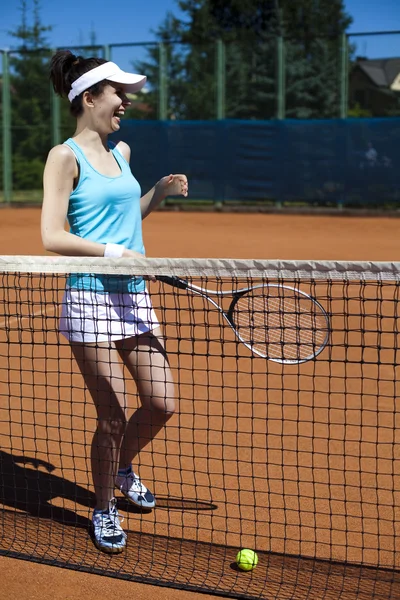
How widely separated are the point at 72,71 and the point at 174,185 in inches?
24.7

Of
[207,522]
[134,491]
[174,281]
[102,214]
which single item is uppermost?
[102,214]

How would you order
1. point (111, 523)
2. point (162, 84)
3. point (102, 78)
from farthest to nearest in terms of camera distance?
point (162, 84) < point (111, 523) < point (102, 78)

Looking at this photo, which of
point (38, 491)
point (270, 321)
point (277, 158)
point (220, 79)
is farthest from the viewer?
point (220, 79)

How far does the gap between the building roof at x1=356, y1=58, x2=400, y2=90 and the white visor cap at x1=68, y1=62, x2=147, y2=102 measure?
15.5 m

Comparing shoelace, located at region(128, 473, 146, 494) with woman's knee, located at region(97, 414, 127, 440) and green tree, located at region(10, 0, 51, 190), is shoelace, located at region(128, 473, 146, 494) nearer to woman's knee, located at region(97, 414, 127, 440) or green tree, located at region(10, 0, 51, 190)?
woman's knee, located at region(97, 414, 127, 440)

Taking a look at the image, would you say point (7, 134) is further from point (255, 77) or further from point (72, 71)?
point (72, 71)

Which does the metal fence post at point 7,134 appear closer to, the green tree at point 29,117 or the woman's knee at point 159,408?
the green tree at point 29,117

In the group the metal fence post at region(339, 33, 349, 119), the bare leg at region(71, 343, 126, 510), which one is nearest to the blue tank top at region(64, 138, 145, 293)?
the bare leg at region(71, 343, 126, 510)

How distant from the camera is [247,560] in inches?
117

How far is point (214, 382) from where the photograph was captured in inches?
214

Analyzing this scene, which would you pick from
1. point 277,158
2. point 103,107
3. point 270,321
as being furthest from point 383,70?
point 103,107

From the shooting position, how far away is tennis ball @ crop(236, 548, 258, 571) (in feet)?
9.75

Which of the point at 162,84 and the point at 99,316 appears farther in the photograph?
the point at 162,84

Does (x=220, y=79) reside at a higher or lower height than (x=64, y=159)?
higher
